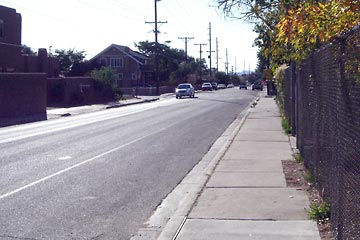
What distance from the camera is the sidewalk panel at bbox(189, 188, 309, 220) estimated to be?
9094 mm

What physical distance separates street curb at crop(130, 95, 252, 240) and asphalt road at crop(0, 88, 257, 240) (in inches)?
7.4

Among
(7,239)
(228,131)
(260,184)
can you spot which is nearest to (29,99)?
(228,131)

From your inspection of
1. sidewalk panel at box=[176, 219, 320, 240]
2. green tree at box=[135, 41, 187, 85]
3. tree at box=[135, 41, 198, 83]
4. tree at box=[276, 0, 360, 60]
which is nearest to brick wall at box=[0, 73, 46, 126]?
sidewalk panel at box=[176, 219, 320, 240]

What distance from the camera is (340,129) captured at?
7.00 m

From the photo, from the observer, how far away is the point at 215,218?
8992mm

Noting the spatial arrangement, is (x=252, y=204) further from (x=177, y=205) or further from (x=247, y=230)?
(x=247, y=230)

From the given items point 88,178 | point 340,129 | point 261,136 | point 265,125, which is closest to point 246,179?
point 88,178

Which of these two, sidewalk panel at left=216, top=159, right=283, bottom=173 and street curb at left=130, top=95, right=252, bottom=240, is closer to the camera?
street curb at left=130, top=95, right=252, bottom=240

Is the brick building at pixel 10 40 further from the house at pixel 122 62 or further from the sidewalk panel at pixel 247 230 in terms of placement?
the house at pixel 122 62

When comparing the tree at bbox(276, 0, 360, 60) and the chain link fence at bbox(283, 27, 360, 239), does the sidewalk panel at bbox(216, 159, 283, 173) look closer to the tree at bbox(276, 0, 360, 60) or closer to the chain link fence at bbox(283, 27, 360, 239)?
the chain link fence at bbox(283, 27, 360, 239)

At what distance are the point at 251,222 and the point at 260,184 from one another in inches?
126

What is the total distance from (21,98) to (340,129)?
35567mm

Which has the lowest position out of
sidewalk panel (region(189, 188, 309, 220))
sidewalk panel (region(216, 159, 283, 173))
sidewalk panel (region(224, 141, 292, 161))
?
sidewalk panel (region(189, 188, 309, 220))

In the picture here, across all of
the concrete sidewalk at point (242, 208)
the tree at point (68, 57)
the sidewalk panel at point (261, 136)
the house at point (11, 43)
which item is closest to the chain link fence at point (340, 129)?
the concrete sidewalk at point (242, 208)
